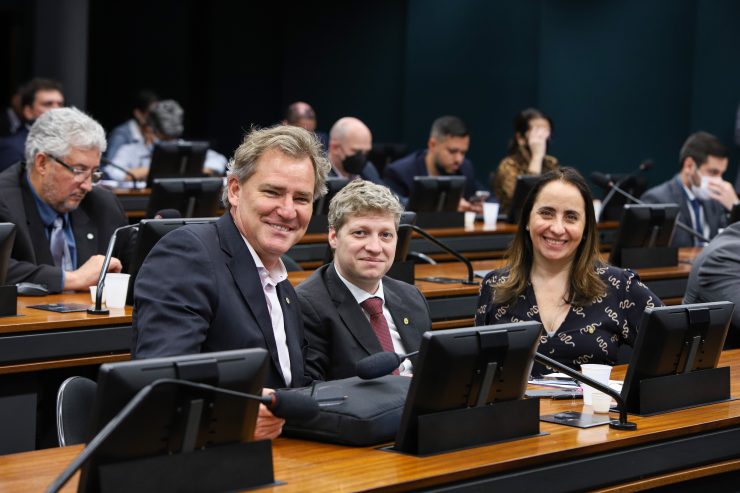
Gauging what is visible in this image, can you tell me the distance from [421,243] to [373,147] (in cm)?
419

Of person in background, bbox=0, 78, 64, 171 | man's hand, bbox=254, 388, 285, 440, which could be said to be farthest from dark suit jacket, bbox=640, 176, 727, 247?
man's hand, bbox=254, 388, 285, 440

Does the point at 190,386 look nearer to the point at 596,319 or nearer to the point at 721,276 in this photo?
the point at 596,319

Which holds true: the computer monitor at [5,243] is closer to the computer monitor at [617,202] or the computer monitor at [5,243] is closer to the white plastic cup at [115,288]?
the white plastic cup at [115,288]

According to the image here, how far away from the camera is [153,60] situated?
13.8m

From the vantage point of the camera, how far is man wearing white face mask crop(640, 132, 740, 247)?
22.5 feet

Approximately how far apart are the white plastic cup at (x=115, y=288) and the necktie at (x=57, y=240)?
63 centimetres

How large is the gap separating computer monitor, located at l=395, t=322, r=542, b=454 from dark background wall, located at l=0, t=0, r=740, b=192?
7519 mm

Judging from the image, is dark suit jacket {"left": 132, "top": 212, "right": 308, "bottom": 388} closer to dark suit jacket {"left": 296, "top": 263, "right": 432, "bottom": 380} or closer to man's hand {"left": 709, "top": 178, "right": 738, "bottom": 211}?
dark suit jacket {"left": 296, "top": 263, "right": 432, "bottom": 380}

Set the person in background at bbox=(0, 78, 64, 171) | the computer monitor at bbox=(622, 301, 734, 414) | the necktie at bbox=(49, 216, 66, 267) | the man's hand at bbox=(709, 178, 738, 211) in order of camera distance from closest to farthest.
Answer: the computer monitor at bbox=(622, 301, 734, 414)
the necktie at bbox=(49, 216, 66, 267)
the man's hand at bbox=(709, 178, 738, 211)
the person in background at bbox=(0, 78, 64, 171)

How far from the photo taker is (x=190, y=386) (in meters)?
1.96

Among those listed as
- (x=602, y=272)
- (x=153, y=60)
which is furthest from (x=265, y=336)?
(x=153, y=60)

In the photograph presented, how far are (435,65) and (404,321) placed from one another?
28.5ft

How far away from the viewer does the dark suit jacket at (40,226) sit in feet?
14.0

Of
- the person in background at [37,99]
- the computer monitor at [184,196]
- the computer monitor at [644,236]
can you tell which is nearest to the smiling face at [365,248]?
the computer monitor at [184,196]
